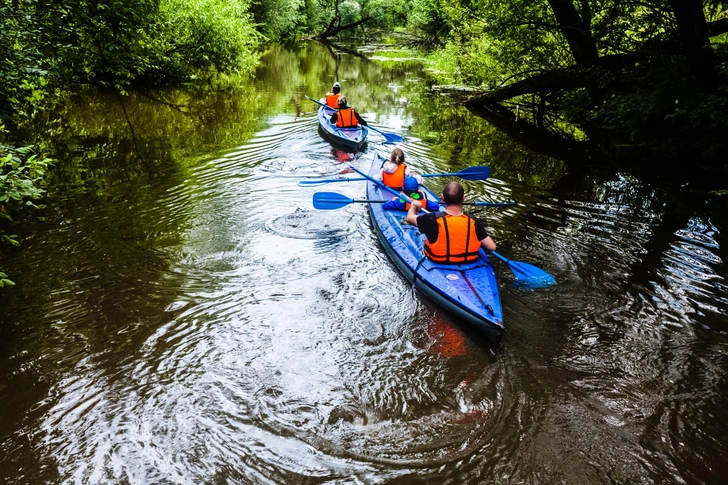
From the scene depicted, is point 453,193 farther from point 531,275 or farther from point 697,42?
point 697,42

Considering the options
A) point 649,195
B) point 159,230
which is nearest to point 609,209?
point 649,195

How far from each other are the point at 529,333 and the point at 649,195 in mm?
5175

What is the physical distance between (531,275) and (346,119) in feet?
23.2

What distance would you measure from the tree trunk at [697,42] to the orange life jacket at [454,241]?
17.9ft

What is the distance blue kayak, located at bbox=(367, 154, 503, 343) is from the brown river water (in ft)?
0.56

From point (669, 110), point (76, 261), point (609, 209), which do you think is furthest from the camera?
point (669, 110)

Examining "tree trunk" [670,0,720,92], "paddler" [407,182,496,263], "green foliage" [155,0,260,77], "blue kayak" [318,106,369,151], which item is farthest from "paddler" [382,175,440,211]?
"green foliage" [155,0,260,77]

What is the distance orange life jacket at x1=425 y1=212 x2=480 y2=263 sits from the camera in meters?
4.65

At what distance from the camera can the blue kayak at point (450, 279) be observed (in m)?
4.14

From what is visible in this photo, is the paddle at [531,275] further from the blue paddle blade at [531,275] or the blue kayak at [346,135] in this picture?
the blue kayak at [346,135]

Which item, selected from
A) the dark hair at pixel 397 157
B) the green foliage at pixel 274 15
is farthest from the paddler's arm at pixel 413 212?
the green foliage at pixel 274 15

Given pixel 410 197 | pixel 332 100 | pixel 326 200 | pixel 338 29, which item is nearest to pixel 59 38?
pixel 326 200

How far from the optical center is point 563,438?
10.5 feet

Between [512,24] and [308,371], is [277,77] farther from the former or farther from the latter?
[308,371]
